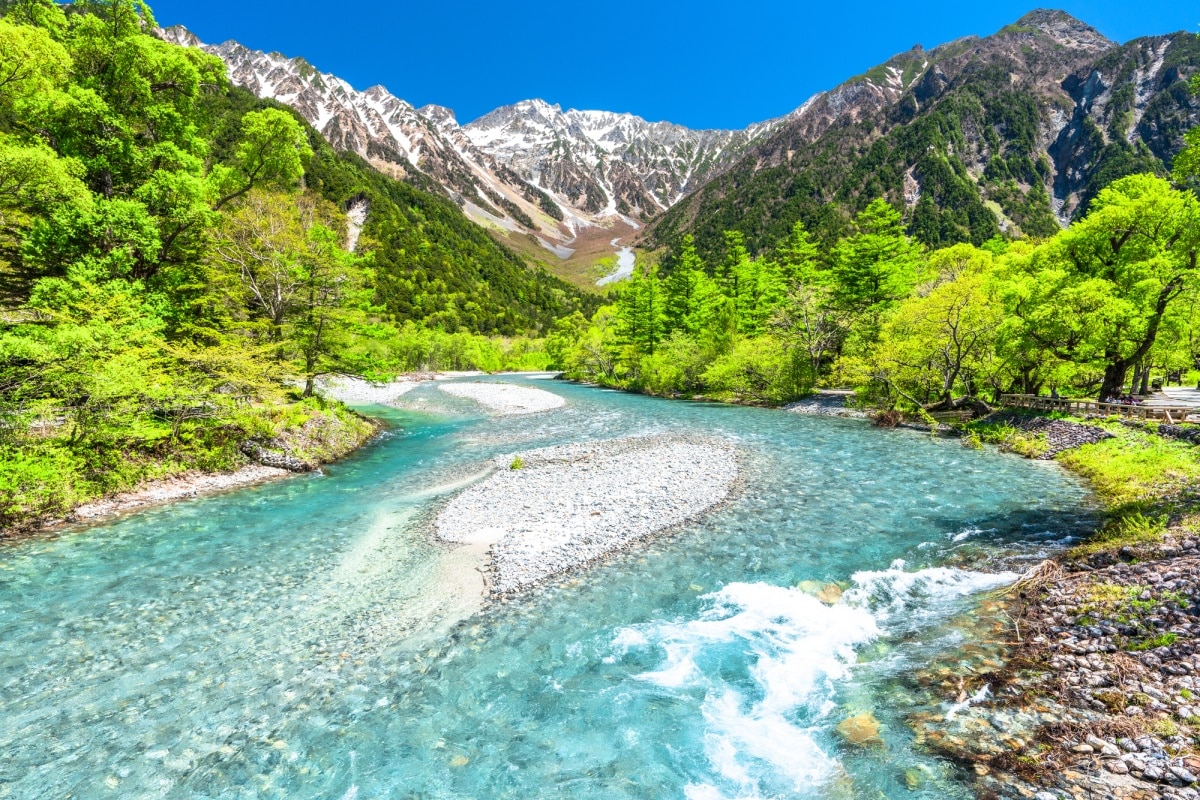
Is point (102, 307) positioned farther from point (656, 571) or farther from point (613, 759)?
point (613, 759)

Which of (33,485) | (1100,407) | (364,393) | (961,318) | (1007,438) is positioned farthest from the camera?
(364,393)

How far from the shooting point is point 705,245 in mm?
197625

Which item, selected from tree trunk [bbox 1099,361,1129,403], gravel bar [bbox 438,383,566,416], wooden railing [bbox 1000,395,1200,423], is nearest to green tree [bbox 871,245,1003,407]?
wooden railing [bbox 1000,395,1200,423]

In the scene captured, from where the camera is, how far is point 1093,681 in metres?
6.42

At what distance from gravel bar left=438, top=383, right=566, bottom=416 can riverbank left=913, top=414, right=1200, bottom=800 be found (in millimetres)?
33806

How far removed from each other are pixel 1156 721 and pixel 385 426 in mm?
33731

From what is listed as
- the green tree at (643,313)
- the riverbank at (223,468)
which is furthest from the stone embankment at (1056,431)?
the green tree at (643,313)

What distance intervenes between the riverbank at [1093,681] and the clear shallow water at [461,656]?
726 mm

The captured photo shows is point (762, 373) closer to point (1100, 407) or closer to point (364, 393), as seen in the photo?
point (1100, 407)

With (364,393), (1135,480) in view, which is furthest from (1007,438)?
(364,393)

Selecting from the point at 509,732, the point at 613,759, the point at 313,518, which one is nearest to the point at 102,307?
the point at 313,518

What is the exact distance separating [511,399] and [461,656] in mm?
41630

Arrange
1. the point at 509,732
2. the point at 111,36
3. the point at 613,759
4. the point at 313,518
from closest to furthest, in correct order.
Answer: the point at 613,759 < the point at 509,732 < the point at 313,518 < the point at 111,36

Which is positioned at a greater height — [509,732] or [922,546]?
[922,546]
